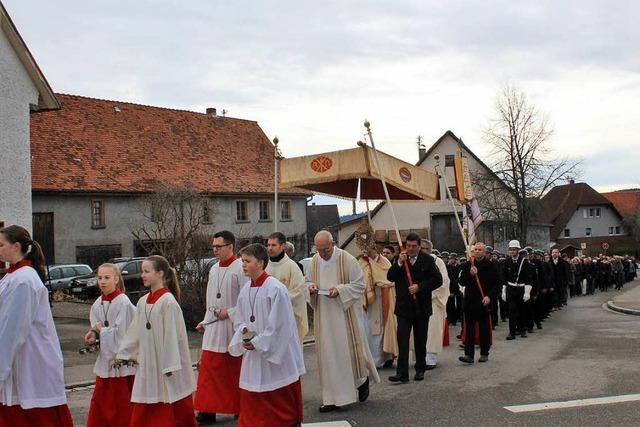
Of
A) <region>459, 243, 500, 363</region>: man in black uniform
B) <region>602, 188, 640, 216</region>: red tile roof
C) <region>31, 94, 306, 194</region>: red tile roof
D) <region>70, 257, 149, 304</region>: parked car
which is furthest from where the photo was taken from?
<region>602, 188, 640, 216</region>: red tile roof

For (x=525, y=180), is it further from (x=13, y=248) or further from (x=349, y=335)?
(x=13, y=248)

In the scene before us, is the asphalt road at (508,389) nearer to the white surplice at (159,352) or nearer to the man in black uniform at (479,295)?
the man in black uniform at (479,295)

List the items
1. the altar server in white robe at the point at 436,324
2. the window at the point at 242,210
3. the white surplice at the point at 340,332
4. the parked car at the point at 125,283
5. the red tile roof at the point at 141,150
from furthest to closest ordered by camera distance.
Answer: the window at the point at 242,210
the red tile roof at the point at 141,150
the parked car at the point at 125,283
the altar server in white robe at the point at 436,324
the white surplice at the point at 340,332

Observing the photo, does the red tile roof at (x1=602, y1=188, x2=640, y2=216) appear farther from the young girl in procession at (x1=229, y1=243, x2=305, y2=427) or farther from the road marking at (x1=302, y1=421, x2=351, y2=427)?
the young girl in procession at (x1=229, y1=243, x2=305, y2=427)

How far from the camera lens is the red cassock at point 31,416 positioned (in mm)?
5273

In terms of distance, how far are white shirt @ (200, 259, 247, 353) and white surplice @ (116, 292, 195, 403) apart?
3.65 feet

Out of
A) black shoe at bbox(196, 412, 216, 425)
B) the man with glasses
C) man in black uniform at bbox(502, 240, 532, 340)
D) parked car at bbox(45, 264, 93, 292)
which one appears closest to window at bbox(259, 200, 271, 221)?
parked car at bbox(45, 264, 93, 292)

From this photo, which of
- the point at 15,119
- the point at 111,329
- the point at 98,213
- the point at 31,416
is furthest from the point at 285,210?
the point at 31,416

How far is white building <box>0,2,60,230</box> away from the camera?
18.7m

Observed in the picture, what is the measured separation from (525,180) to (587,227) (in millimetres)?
31601

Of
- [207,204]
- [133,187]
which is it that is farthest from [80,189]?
[207,204]

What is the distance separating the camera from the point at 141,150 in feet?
123

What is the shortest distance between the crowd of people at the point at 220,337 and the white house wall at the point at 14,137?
12.0 m

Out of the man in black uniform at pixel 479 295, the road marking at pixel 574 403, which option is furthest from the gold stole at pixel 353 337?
the man in black uniform at pixel 479 295
